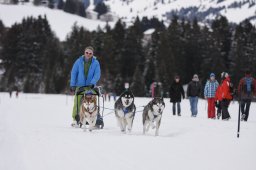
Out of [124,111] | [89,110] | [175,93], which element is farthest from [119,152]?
[175,93]

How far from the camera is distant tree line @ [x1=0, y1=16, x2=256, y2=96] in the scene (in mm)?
64188

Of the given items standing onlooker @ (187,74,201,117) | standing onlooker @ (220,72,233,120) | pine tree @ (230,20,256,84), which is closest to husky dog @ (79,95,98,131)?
standing onlooker @ (220,72,233,120)

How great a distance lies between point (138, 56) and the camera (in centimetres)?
7462

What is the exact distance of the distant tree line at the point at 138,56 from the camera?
211 ft

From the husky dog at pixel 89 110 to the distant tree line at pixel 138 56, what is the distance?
49513 millimetres

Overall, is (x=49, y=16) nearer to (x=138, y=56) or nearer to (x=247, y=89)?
(x=138, y=56)

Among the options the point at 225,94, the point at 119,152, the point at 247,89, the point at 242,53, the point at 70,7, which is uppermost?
the point at 70,7

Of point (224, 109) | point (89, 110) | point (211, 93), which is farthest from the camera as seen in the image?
point (211, 93)

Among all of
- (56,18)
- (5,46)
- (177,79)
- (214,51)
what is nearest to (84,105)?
(177,79)

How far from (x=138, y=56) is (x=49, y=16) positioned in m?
92.6

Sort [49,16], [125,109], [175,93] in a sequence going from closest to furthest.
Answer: [125,109] < [175,93] < [49,16]

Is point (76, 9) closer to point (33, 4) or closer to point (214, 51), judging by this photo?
point (33, 4)

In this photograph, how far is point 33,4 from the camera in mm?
173750

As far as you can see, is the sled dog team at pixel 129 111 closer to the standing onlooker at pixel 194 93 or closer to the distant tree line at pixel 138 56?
the standing onlooker at pixel 194 93
